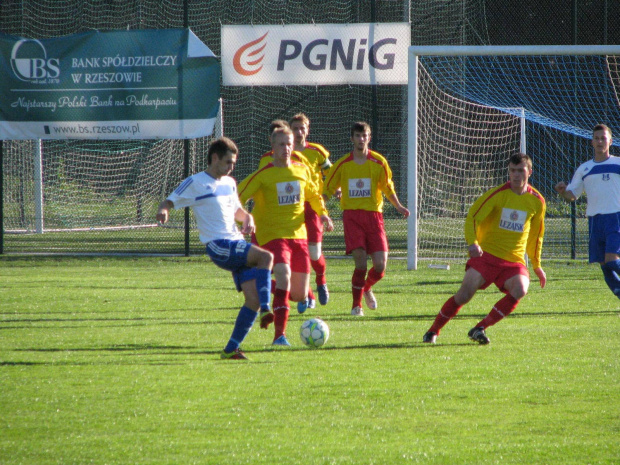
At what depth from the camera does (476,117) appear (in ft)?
57.2

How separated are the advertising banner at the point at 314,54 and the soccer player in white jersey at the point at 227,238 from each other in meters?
9.46

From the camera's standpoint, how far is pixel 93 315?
30.5 feet

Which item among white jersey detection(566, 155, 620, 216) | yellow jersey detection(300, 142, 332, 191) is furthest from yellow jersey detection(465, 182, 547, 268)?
yellow jersey detection(300, 142, 332, 191)

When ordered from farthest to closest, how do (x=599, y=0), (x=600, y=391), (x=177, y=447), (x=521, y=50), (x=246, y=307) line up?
(x=599, y=0)
(x=521, y=50)
(x=246, y=307)
(x=600, y=391)
(x=177, y=447)

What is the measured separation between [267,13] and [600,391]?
54.4 ft

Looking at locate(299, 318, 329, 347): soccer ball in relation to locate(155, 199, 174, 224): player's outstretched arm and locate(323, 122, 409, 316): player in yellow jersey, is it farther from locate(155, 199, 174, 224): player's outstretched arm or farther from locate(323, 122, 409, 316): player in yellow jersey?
locate(323, 122, 409, 316): player in yellow jersey

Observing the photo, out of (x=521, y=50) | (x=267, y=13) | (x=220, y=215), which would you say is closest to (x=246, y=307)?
(x=220, y=215)

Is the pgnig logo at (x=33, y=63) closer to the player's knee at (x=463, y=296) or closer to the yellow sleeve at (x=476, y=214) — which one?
the yellow sleeve at (x=476, y=214)

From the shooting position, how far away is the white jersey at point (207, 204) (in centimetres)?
661

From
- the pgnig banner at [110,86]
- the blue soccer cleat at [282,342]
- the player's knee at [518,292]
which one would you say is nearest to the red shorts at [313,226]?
the blue soccer cleat at [282,342]

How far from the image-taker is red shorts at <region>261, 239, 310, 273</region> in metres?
7.50

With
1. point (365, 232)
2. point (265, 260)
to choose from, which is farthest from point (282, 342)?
point (365, 232)

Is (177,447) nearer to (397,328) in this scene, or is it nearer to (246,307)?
(246,307)

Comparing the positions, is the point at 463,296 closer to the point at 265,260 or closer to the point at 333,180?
the point at 265,260
